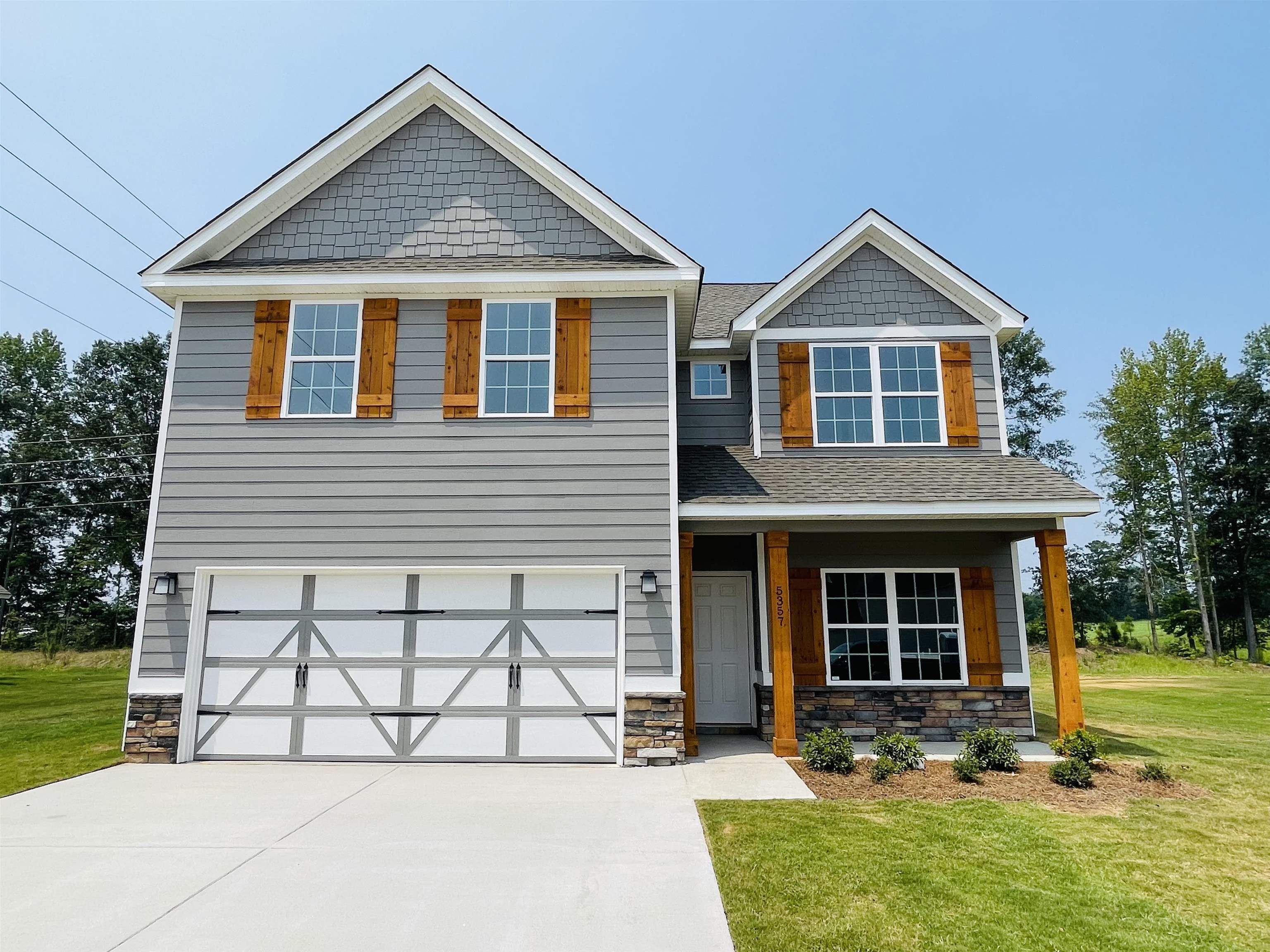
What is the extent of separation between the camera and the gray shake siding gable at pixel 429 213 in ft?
30.2

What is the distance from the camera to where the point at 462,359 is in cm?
871

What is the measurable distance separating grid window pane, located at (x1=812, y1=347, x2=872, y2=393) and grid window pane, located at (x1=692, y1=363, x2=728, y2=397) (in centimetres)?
140

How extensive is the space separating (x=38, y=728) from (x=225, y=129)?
9379 millimetres

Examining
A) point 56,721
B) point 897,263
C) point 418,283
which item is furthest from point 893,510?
point 56,721

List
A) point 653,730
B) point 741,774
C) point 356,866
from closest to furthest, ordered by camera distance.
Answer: point 356,866 < point 741,774 < point 653,730

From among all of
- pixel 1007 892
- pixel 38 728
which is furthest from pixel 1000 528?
pixel 38 728

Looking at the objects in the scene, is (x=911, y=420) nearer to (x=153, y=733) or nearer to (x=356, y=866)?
(x=356, y=866)

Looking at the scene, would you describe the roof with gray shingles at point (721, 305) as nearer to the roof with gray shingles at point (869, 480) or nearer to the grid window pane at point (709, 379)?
the grid window pane at point (709, 379)

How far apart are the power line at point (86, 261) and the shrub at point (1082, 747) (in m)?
11.0

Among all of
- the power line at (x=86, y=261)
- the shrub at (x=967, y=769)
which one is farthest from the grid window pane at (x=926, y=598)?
the power line at (x=86, y=261)

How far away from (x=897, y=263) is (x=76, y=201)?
13276mm

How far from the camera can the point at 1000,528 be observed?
8539 mm

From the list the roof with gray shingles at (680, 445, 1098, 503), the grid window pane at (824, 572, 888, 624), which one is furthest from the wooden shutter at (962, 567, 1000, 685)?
the roof with gray shingles at (680, 445, 1098, 503)

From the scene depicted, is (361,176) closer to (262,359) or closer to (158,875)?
(262,359)
